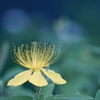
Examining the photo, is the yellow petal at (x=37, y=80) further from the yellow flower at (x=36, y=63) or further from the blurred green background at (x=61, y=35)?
the blurred green background at (x=61, y=35)

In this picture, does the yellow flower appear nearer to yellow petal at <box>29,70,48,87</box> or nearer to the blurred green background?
yellow petal at <box>29,70,48,87</box>

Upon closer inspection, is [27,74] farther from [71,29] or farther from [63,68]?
[71,29]

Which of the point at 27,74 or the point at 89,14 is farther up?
the point at 89,14

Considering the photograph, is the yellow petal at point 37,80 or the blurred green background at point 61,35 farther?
the blurred green background at point 61,35

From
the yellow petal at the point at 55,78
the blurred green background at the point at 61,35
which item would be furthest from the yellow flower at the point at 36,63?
the blurred green background at the point at 61,35

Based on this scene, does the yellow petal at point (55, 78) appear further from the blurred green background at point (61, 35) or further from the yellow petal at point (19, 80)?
the blurred green background at point (61, 35)

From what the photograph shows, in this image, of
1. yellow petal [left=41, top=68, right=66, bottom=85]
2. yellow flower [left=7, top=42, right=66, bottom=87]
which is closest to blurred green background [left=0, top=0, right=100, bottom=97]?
yellow flower [left=7, top=42, right=66, bottom=87]

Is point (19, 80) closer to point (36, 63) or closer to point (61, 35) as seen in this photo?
point (36, 63)

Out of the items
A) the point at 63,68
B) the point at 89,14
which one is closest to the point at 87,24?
the point at 89,14

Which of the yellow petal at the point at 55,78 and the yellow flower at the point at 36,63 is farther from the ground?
the yellow flower at the point at 36,63
